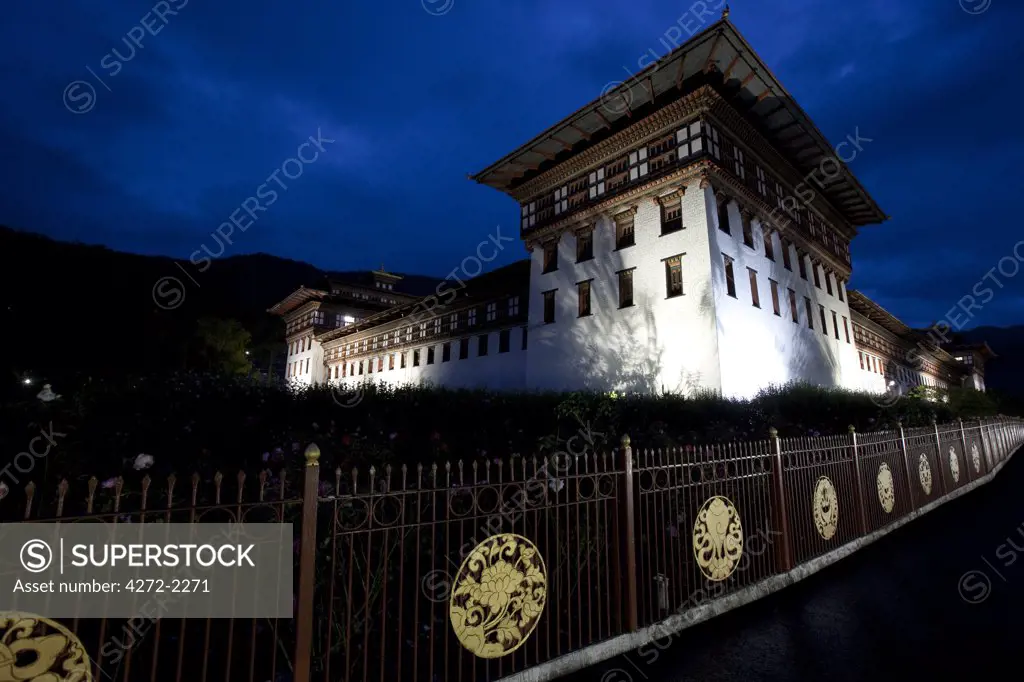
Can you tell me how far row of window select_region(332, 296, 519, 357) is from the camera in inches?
1187

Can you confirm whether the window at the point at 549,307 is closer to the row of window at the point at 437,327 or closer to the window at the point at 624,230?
the row of window at the point at 437,327

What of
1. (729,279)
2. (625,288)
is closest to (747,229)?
(729,279)

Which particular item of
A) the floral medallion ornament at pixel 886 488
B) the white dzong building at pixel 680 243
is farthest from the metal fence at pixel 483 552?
the white dzong building at pixel 680 243

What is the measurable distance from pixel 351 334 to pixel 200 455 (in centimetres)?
4111

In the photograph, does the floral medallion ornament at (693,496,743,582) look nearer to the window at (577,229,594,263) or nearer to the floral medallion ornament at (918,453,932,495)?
the floral medallion ornament at (918,453,932,495)

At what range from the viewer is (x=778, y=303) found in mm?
22781

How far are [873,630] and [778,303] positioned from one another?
2094 centimetres

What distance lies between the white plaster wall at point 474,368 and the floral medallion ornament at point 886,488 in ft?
56.5

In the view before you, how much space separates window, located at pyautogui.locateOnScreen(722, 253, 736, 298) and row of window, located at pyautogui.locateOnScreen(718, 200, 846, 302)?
127 cm

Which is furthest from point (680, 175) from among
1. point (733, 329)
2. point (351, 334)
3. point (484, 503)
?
point (351, 334)

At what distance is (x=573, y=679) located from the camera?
368 cm

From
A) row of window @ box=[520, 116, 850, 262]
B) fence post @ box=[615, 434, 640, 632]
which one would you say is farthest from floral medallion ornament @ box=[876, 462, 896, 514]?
row of window @ box=[520, 116, 850, 262]

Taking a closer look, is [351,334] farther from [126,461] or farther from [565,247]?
[126,461]

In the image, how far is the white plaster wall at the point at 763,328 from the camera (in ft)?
61.3
